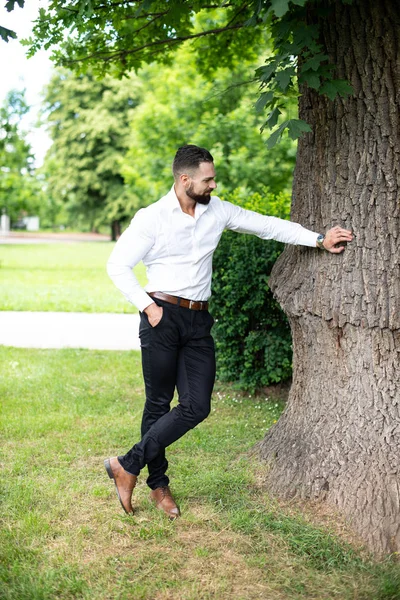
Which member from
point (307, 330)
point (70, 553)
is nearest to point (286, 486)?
point (307, 330)

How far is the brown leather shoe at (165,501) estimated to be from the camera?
444 cm

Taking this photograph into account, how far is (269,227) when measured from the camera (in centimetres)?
462

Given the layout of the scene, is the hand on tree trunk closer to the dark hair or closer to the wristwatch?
the wristwatch

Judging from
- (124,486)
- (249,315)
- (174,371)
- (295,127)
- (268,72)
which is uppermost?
(268,72)

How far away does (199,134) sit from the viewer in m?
21.0

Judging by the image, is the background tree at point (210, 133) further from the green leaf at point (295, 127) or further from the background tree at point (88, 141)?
the background tree at point (88, 141)

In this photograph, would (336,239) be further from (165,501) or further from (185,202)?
(165,501)

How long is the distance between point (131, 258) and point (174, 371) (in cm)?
75

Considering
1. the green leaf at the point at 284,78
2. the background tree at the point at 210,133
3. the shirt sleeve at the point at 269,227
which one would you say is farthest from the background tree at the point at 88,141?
the green leaf at the point at 284,78

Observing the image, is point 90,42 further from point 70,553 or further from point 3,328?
point 3,328

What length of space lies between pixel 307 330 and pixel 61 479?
1.98 meters

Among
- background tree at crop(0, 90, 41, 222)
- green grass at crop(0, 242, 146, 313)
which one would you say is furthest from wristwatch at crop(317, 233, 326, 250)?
background tree at crop(0, 90, 41, 222)

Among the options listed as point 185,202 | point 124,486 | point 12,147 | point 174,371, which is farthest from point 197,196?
point 12,147

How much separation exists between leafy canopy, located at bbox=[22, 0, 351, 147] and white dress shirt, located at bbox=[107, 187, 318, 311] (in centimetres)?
66
